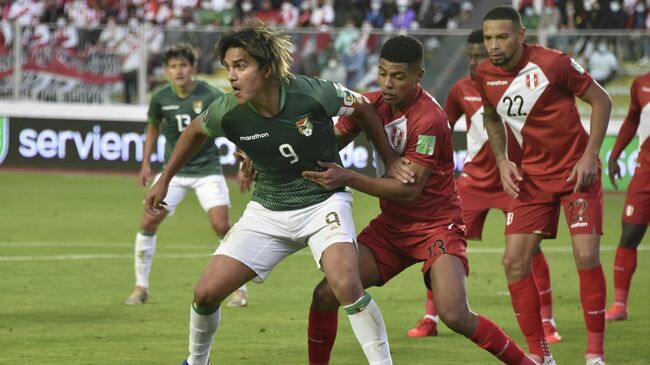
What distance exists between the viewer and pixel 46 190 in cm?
2105

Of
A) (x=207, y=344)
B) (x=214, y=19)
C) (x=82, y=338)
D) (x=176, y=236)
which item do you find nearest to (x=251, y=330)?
(x=82, y=338)

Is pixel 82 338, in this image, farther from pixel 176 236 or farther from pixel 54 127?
pixel 54 127

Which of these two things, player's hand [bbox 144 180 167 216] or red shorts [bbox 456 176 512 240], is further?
red shorts [bbox 456 176 512 240]

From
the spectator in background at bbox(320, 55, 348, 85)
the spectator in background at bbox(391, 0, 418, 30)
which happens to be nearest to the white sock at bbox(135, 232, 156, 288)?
the spectator in background at bbox(320, 55, 348, 85)

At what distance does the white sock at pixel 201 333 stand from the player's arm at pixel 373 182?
3.27 feet

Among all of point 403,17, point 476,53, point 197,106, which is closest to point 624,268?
point 476,53

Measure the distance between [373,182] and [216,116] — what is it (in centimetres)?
94

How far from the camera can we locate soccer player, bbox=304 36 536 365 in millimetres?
6758

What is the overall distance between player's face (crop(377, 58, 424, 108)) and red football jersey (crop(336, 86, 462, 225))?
136mm

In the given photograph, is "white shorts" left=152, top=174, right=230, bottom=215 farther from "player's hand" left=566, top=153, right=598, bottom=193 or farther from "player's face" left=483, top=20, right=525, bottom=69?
"player's hand" left=566, top=153, right=598, bottom=193

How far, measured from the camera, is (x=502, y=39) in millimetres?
7801

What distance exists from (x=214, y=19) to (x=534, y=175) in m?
20.9

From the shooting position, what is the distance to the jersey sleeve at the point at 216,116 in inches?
264

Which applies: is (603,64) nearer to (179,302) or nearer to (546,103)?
(179,302)
